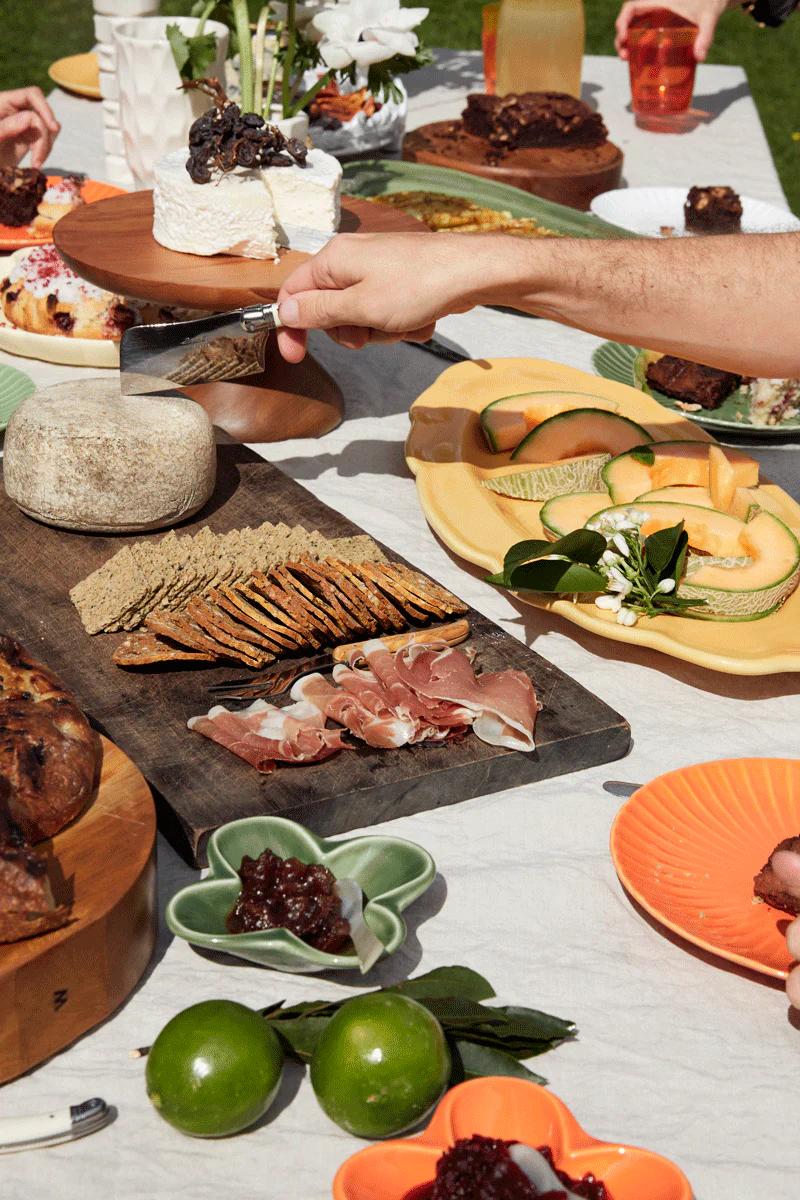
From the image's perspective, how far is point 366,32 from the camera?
2.88 meters

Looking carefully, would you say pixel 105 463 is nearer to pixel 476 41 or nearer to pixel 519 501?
pixel 519 501

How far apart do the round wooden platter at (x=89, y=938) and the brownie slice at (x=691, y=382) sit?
5.40 feet

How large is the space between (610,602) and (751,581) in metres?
0.21

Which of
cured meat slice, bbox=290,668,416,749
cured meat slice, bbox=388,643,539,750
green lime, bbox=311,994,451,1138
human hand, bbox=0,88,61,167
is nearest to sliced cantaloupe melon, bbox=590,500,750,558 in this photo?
cured meat slice, bbox=388,643,539,750

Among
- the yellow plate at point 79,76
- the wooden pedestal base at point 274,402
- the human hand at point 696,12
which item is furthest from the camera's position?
the yellow plate at point 79,76

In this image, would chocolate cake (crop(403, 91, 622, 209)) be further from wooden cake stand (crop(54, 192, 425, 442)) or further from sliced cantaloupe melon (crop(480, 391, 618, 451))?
sliced cantaloupe melon (crop(480, 391, 618, 451))

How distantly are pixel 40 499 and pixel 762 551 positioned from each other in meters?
1.13

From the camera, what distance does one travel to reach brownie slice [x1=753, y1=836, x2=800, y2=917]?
1418 mm

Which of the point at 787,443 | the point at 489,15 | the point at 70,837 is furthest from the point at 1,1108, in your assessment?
the point at 489,15

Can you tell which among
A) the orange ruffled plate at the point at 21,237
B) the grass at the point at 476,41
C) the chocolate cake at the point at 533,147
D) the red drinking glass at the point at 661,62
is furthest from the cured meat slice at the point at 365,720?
the grass at the point at 476,41

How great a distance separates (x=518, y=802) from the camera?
1690mm

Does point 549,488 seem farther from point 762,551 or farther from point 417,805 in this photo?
point 417,805

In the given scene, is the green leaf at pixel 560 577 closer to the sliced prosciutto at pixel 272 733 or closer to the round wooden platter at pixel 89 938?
the sliced prosciutto at pixel 272 733

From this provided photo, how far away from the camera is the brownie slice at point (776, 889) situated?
1.42 m
